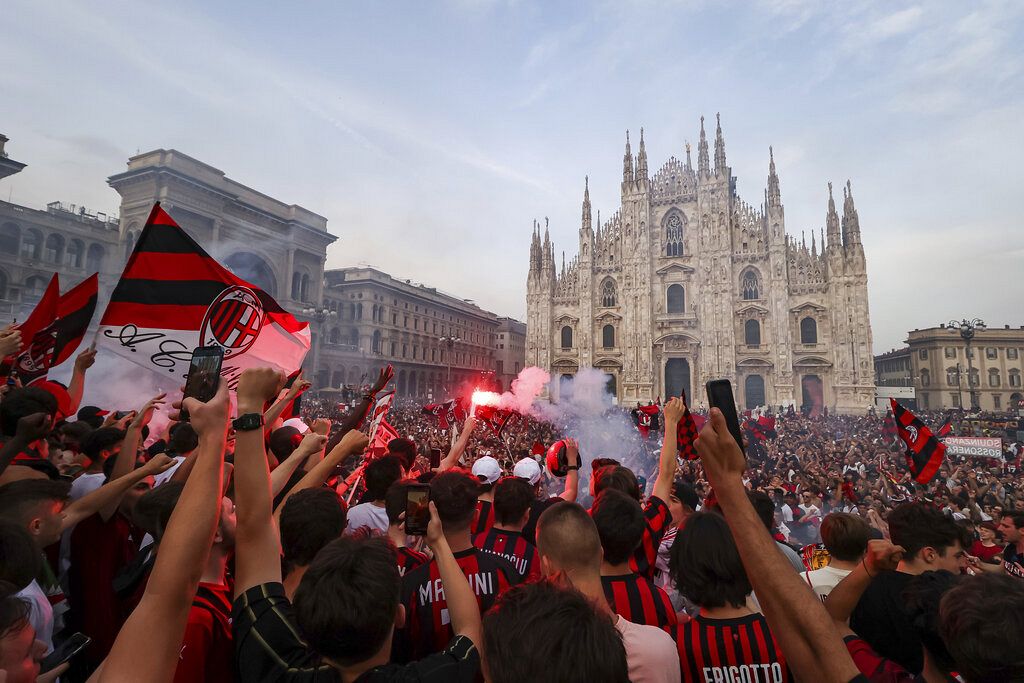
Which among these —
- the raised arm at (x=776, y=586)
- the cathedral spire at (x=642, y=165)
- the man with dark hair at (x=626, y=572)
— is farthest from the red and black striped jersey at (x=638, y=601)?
the cathedral spire at (x=642, y=165)

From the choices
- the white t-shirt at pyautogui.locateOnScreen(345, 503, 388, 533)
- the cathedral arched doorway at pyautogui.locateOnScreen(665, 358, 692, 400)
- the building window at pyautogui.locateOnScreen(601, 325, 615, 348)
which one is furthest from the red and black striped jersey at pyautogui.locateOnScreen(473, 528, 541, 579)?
the building window at pyautogui.locateOnScreen(601, 325, 615, 348)

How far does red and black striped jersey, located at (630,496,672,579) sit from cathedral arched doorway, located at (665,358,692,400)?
117 ft

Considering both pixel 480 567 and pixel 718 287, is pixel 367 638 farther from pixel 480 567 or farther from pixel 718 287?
pixel 718 287

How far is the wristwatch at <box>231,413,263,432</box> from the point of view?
1.76 metres

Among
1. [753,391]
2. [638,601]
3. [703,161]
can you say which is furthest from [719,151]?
[638,601]

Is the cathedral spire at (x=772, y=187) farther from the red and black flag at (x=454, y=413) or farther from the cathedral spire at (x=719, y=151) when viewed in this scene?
the red and black flag at (x=454, y=413)

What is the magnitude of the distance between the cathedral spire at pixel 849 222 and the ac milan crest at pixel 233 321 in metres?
38.9

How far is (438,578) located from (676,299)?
3796cm

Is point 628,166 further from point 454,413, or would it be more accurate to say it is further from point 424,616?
point 424,616

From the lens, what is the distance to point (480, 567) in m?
2.69

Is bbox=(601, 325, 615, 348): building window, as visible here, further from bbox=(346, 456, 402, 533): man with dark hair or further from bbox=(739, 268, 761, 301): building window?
bbox=(346, 456, 402, 533): man with dark hair

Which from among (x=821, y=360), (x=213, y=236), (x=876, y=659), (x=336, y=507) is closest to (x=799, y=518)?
(x=876, y=659)

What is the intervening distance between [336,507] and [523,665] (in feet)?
4.72

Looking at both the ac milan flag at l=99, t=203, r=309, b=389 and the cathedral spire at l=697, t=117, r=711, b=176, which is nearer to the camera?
the ac milan flag at l=99, t=203, r=309, b=389
